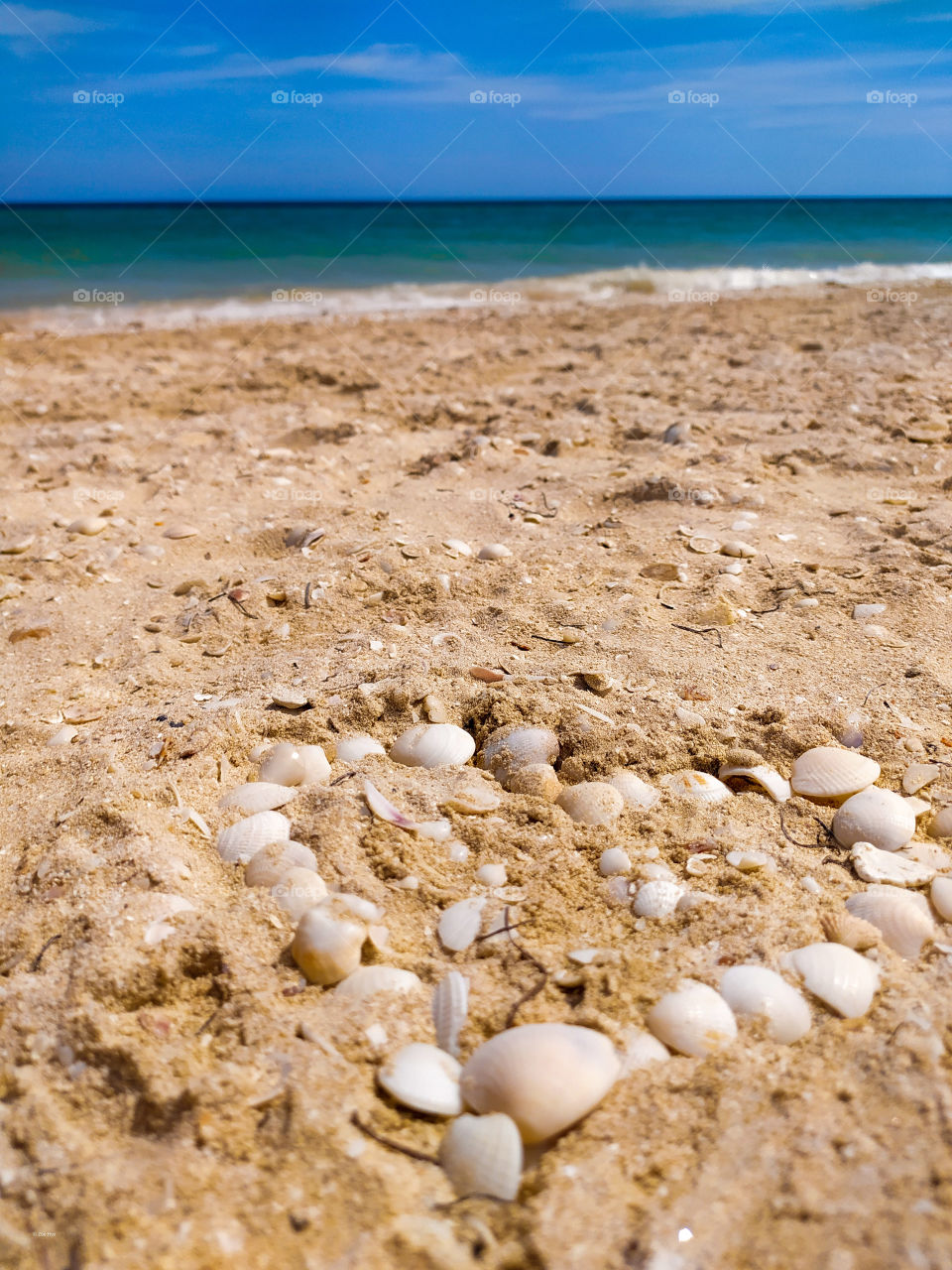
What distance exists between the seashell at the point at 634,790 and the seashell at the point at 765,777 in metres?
0.18

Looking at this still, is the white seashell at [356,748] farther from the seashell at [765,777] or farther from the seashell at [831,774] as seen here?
the seashell at [831,774]

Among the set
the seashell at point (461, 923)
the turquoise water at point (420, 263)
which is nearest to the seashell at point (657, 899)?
the seashell at point (461, 923)

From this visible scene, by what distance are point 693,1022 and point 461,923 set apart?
1.40ft

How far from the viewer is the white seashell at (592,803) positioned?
1.71 meters

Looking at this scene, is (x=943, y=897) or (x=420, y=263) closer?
(x=943, y=897)

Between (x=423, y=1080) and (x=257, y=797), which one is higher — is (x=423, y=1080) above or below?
below

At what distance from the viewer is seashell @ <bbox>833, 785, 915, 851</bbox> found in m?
1.62

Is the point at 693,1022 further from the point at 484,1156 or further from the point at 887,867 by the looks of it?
the point at 887,867

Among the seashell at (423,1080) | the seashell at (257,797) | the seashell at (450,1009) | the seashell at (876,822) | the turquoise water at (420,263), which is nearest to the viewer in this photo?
the seashell at (423,1080)

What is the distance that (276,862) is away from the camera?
5.11 feet

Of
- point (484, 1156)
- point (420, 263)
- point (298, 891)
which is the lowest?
point (484, 1156)

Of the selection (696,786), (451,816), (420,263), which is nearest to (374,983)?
(451,816)

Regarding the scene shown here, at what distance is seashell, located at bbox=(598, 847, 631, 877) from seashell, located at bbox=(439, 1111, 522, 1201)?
1.76 ft

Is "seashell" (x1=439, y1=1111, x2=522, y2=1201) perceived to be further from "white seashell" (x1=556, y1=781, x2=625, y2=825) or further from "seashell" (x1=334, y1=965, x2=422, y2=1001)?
"white seashell" (x1=556, y1=781, x2=625, y2=825)
